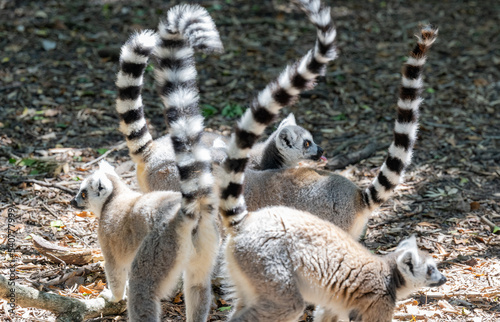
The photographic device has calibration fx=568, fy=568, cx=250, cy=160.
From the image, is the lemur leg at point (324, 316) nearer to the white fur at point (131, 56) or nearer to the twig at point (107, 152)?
the white fur at point (131, 56)

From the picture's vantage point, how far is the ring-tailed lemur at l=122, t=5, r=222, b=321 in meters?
3.81

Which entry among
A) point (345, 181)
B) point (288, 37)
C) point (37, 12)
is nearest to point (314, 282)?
point (345, 181)

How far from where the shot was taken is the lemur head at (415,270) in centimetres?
399

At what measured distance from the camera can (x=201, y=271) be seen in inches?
165

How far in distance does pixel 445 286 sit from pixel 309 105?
14.2 feet

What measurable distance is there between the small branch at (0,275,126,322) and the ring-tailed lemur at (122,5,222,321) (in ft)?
2.01

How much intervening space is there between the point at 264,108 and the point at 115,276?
199 centimetres

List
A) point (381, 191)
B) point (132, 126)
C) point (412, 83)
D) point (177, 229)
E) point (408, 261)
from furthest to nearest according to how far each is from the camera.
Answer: point (132, 126) → point (381, 191) → point (412, 83) → point (408, 261) → point (177, 229)

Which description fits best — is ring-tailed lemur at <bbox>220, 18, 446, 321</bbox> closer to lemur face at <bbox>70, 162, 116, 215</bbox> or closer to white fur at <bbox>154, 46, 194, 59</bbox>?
white fur at <bbox>154, 46, 194, 59</bbox>

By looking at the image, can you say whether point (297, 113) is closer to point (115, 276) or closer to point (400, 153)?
point (400, 153)

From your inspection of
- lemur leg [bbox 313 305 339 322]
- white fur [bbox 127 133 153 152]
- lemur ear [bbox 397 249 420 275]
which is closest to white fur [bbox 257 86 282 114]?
lemur ear [bbox 397 249 420 275]

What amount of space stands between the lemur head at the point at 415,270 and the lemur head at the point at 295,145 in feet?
7.33

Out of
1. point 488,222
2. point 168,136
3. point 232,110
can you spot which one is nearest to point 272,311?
point 168,136

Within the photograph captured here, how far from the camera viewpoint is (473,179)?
6797mm
